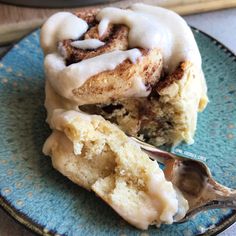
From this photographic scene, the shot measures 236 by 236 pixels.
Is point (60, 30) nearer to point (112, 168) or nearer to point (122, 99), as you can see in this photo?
point (122, 99)

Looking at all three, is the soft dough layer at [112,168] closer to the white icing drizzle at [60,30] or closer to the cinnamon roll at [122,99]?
the cinnamon roll at [122,99]

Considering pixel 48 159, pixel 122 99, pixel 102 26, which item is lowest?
pixel 48 159

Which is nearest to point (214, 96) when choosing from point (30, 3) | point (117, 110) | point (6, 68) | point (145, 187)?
point (117, 110)

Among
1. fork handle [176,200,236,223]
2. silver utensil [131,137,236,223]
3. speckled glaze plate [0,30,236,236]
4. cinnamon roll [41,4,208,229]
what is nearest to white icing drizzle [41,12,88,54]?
cinnamon roll [41,4,208,229]

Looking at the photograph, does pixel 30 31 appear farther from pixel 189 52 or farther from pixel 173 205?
pixel 173 205

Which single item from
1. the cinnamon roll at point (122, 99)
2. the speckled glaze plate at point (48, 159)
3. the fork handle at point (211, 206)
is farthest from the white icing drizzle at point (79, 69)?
the fork handle at point (211, 206)

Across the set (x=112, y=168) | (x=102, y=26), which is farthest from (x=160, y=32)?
(x=112, y=168)
